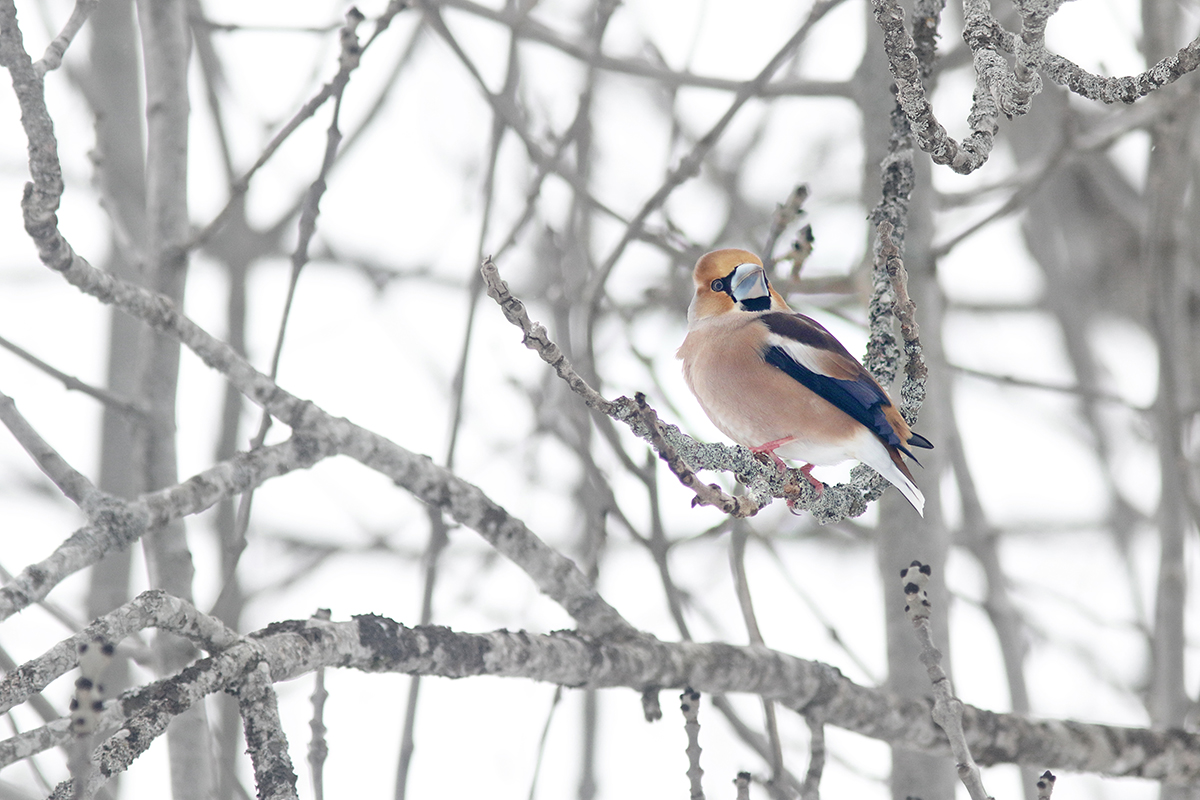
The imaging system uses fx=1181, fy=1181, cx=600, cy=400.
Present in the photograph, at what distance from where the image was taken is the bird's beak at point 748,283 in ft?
13.1

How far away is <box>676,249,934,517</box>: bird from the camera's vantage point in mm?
3205

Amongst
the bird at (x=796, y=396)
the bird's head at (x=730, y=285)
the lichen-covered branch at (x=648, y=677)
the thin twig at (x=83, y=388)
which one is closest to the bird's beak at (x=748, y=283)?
the bird's head at (x=730, y=285)

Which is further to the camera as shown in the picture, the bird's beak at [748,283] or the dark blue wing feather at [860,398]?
the bird's beak at [748,283]

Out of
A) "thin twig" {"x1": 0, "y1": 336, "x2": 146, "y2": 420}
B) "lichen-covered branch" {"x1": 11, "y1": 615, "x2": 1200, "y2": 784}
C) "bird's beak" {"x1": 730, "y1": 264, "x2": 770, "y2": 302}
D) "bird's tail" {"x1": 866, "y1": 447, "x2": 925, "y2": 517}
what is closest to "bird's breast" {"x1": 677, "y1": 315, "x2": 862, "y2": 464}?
"bird's tail" {"x1": 866, "y1": 447, "x2": 925, "y2": 517}

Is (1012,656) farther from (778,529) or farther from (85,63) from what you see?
(85,63)

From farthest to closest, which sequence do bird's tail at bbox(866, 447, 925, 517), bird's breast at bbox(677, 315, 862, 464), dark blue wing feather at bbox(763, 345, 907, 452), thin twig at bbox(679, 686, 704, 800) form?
bird's breast at bbox(677, 315, 862, 464)
dark blue wing feather at bbox(763, 345, 907, 452)
bird's tail at bbox(866, 447, 925, 517)
thin twig at bbox(679, 686, 704, 800)

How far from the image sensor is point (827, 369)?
131 inches

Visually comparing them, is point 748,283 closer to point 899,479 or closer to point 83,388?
point 899,479

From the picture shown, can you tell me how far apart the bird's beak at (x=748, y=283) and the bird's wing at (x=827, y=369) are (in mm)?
377

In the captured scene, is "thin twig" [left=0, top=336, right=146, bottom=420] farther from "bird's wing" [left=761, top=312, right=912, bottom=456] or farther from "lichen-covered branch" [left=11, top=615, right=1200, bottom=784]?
"bird's wing" [left=761, top=312, right=912, bottom=456]

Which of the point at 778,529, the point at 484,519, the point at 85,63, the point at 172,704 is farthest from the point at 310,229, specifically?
the point at 778,529

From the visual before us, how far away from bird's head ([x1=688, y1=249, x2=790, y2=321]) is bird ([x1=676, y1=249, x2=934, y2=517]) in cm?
25

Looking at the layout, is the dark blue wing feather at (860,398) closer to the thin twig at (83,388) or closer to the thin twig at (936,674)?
the thin twig at (936,674)

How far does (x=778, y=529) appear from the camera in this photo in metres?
6.55
